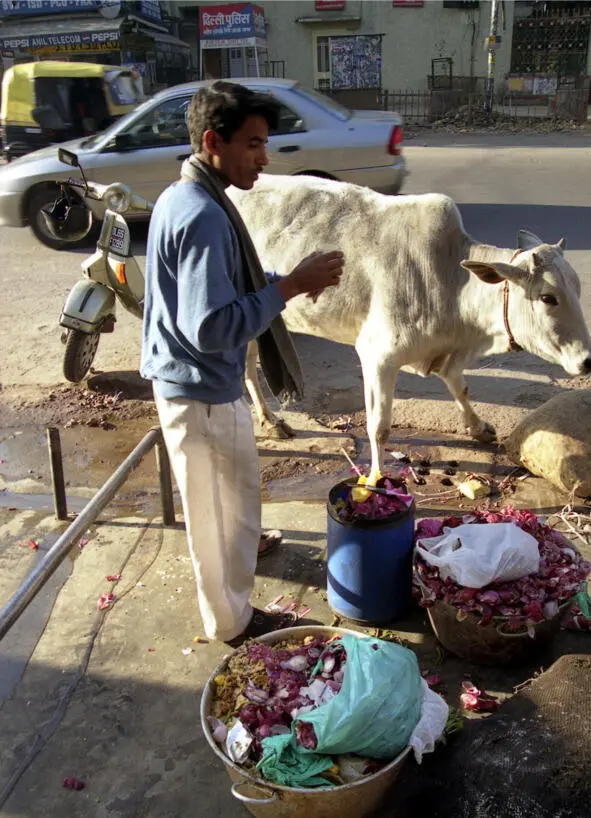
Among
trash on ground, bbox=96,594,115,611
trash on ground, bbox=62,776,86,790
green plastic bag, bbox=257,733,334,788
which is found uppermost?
green plastic bag, bbox=257,733,334,788

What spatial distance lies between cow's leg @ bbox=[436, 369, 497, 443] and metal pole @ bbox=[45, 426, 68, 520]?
237 cm

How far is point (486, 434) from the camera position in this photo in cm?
486

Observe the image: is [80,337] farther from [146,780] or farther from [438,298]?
[146,780]

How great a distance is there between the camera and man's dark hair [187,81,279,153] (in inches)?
93.9

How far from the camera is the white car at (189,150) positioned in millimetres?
9297

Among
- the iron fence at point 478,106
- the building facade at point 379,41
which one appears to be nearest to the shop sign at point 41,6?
the building facade at point 379,41

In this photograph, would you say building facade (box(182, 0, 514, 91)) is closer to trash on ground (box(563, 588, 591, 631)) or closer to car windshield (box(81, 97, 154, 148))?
car windshield (box(81, 97, 154, 148))

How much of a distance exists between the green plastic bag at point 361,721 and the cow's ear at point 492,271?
82.0 inches

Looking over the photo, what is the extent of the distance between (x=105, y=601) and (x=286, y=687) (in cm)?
125

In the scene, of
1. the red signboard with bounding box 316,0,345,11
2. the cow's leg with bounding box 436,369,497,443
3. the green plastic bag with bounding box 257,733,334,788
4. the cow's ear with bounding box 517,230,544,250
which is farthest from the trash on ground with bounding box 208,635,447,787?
the red signboard with bounding box 316,0,345,11

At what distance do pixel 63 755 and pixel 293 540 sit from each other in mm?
1587

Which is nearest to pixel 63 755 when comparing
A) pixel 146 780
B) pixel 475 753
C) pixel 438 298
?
pixel 146 780

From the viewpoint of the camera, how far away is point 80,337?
Answer: 557cm

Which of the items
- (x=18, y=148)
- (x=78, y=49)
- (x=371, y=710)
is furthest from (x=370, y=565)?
(x=78, y=49)
